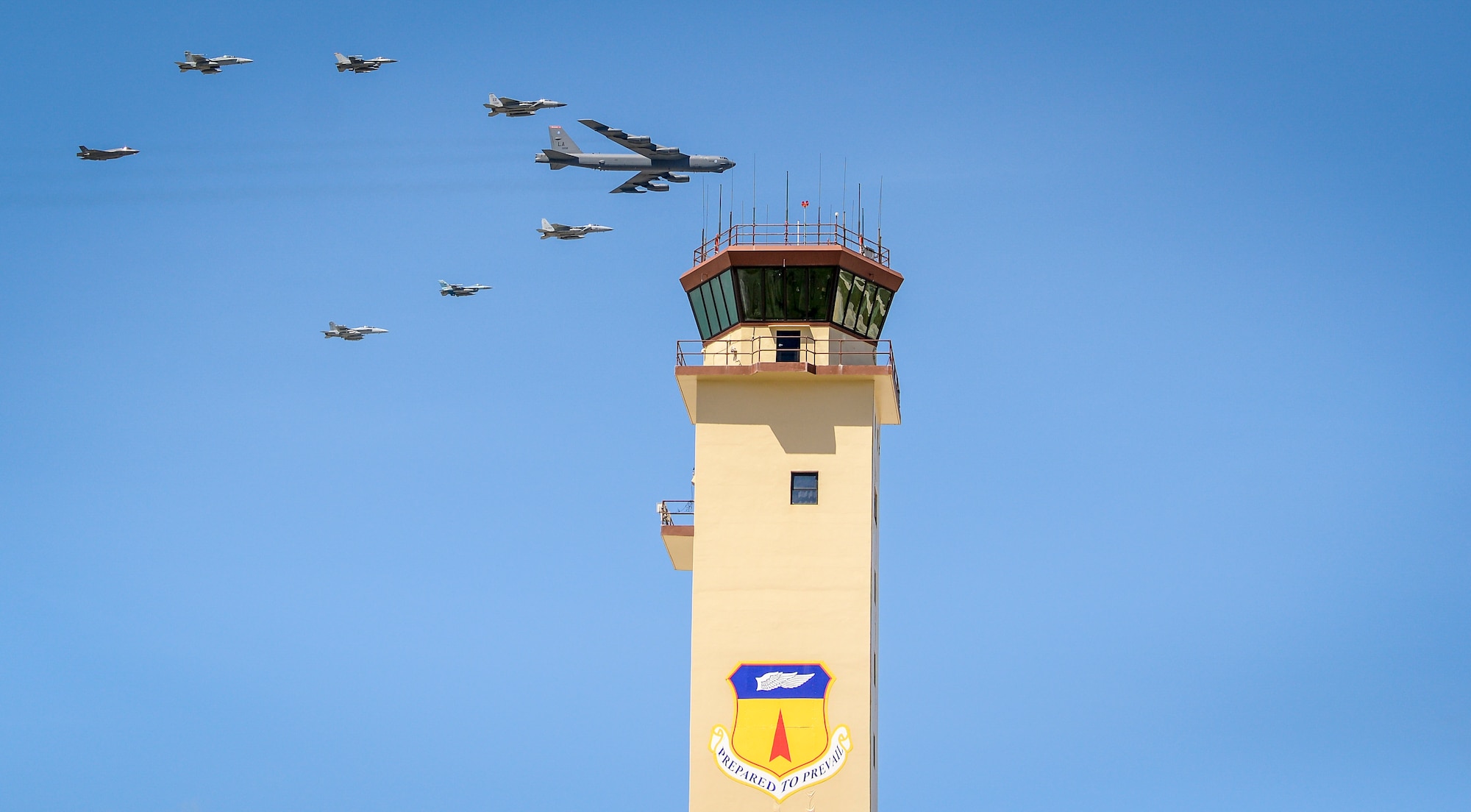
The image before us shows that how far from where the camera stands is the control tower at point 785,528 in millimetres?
49875

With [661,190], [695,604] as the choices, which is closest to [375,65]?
[661,190]

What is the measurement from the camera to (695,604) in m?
50.7

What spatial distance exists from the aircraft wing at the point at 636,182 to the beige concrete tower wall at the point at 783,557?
28.1 meters

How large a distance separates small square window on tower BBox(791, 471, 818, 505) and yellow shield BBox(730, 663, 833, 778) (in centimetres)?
474

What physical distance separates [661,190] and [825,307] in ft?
91.4

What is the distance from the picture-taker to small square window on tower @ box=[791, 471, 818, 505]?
51562 mm

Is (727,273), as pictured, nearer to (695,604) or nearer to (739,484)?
(739,484)

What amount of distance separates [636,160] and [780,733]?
115 feet

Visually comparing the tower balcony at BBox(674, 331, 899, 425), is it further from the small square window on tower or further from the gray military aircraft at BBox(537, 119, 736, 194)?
the gray military aircraft at BBox(537, 119, 736, 194)

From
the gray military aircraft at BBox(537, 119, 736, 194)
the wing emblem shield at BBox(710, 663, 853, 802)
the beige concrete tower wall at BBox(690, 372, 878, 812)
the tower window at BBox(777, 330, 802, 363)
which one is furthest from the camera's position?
the gray military aircraft at BBox(537, 119, 736, 194)

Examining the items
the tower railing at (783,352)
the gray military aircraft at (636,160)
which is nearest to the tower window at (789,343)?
the tower railing at (783,352)

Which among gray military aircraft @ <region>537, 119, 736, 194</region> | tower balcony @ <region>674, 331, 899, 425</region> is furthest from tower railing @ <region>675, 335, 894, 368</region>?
gray military aircraft @ <region>537, 119, 736, 194</region>

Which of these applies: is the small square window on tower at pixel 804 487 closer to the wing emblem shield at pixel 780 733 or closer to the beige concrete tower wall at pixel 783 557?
the beige concrete tower wall at pixel 783 557

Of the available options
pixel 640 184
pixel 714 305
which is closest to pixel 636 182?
pixel 640 184
